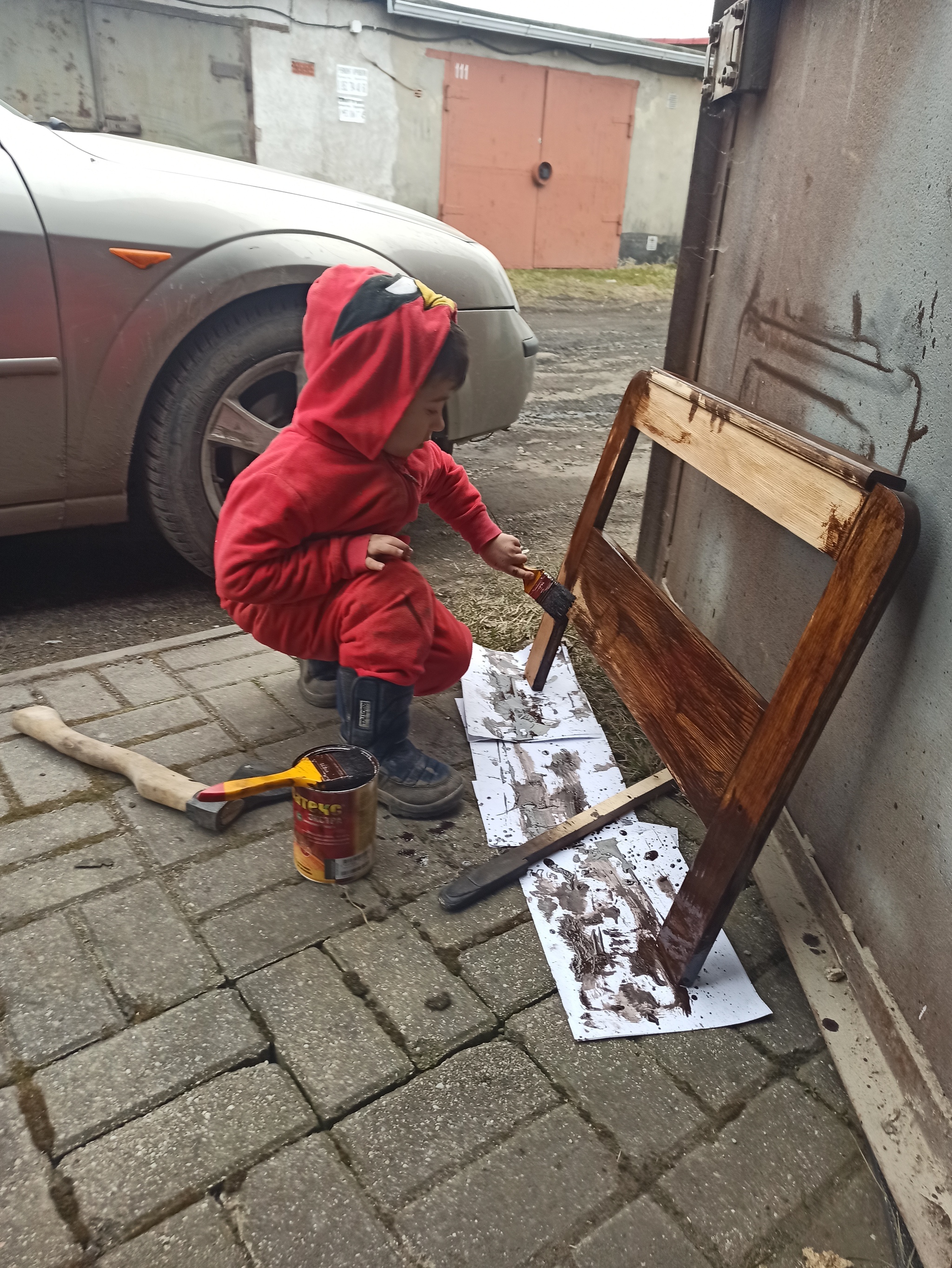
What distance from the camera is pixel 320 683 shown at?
2502mm

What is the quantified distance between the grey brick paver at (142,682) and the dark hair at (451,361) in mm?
1211

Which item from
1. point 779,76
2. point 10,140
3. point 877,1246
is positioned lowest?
point 877,1246

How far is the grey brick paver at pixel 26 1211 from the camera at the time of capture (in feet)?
3.93

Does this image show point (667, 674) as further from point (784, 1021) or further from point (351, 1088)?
point (351, 1088)

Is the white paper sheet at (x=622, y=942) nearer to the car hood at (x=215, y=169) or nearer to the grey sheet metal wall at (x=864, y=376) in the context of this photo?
the grey sheet metal wall at (x=864, y=376)

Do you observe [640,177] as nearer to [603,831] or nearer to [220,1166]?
[603,831]

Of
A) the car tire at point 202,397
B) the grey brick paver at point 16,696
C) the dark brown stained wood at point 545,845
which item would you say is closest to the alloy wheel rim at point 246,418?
the car tire at point 202,397

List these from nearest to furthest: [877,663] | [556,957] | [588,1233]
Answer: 1. [588,1233]
2. [877,663]
3. [556,957]

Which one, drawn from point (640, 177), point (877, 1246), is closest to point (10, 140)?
point (877, 1246)

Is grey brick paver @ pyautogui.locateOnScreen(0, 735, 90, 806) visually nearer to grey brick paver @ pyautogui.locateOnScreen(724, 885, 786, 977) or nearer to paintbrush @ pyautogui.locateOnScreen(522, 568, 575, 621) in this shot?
paintbrush @ pyautogui.locateOnScreen(522, 568, 575, 621)

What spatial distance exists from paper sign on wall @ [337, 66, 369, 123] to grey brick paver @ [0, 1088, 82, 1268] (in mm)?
13541

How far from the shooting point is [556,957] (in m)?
1.71

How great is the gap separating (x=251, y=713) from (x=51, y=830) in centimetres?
62

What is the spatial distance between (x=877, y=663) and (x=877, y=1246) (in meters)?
0.89
